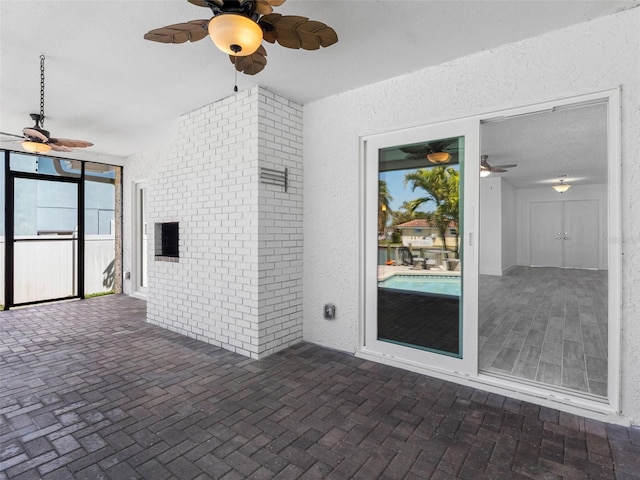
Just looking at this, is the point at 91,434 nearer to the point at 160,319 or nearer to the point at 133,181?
the point at 160,319

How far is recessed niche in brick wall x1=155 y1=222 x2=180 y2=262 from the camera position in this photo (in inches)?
168

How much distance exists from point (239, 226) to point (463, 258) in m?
2.21

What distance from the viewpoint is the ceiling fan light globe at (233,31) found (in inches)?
63.7

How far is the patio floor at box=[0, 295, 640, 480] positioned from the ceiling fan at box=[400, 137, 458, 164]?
6.37 feet

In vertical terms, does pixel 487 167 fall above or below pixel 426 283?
above

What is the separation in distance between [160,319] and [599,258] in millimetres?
11788

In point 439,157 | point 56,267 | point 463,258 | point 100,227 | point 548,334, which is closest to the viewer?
point 463,258

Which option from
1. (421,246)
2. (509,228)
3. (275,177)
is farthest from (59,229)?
(509,228)

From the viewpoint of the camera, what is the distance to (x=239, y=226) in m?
3.55

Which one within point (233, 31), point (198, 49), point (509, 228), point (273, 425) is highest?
point (198, 49)

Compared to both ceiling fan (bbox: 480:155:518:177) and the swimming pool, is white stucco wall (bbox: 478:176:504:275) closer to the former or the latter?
ceiling fan (bbox: 480:155:518:177)

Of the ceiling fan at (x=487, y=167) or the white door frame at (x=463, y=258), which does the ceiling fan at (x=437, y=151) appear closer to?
the white door frame at (x=463, y=258)

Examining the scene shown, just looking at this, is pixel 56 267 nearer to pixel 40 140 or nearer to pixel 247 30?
pixel 40 140

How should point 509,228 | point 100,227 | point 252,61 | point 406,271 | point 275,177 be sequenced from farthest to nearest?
point 509,228, point 100,227, point 275,177, point 406,271, point 252,61
